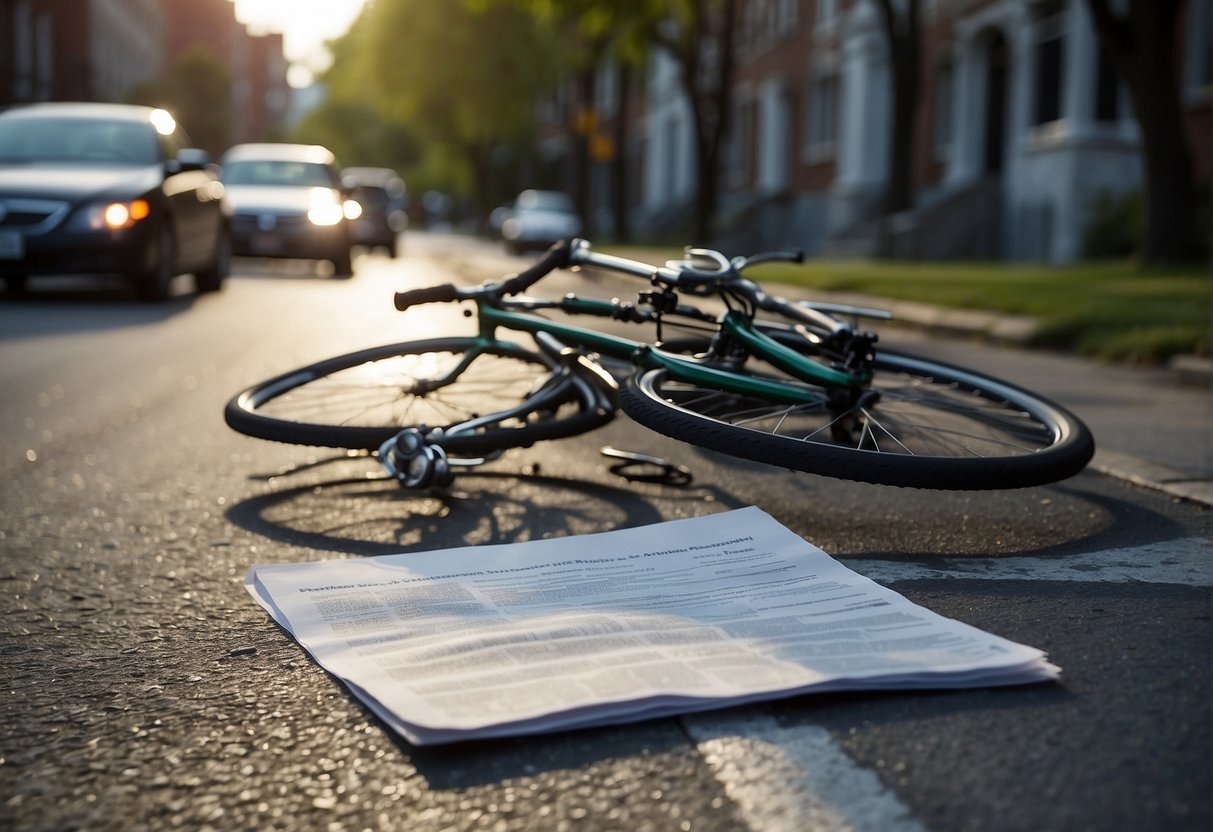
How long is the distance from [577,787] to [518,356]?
2658 millimetres

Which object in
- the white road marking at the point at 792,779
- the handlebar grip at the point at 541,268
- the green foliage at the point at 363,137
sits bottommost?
the white road marking at the point at 792,779

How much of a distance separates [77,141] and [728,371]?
372 inches

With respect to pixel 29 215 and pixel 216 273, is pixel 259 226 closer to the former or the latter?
pixel 216 273

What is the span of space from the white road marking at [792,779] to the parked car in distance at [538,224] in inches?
1119

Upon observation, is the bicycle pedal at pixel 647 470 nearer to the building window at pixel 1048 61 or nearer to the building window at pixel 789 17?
the building window at pixel 1048 61

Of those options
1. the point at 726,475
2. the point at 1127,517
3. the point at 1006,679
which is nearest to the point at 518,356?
the point at 726,475

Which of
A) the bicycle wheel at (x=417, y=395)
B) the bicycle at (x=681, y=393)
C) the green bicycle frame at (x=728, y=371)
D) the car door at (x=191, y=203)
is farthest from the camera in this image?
the car door at (x=191, y=203)

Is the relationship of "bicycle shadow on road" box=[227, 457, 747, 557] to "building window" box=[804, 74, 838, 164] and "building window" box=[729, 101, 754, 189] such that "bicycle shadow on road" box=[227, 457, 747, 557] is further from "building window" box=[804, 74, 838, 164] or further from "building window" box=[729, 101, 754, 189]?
"building window" box=[729, 101, 754, 189]

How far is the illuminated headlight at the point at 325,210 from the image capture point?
17.3 m

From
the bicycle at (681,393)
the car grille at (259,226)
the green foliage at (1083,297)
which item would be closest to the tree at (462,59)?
the car grille at (259,226)

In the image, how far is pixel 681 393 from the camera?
400 centimetres

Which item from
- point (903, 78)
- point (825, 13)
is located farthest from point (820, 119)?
point (903, 78)

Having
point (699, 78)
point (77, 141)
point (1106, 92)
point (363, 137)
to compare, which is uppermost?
point (363, 137)

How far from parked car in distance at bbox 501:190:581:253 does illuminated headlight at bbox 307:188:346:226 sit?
1289 centimetres
